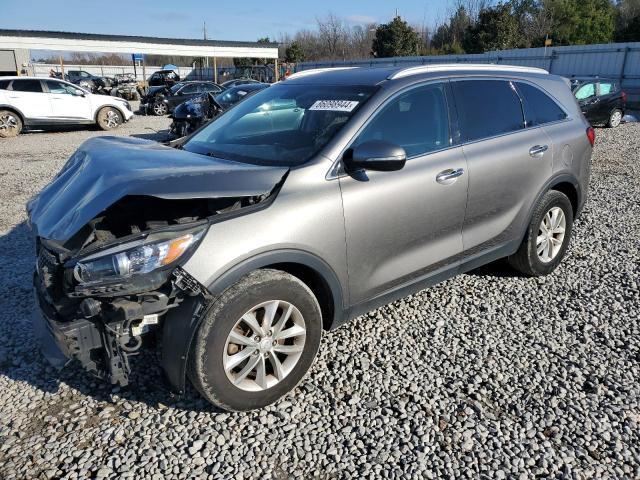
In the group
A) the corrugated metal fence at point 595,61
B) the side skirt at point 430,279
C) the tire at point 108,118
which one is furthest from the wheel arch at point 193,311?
the corrugated metal fence at point 595,61

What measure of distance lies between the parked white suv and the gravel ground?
12.7 m

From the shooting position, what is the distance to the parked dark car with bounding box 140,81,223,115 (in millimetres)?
21578

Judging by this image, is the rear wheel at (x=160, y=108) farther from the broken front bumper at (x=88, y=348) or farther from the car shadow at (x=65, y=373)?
the broken front bumper at (x=88, y=348)

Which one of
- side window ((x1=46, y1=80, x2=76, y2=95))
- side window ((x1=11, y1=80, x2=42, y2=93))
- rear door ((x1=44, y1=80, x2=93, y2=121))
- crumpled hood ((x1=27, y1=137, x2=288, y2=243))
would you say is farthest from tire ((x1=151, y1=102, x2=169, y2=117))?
crumpled hood ((x1=27, y1=137, x2=288, y2=243))

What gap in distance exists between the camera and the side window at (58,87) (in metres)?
15.0

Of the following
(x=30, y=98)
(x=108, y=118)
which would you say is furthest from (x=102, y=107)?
(x=30, y=98)

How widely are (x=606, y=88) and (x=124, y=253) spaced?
16618mm

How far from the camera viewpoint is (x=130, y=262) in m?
2.39

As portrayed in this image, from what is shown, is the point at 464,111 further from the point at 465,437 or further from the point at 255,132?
the point at 465,437

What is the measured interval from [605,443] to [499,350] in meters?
0.94

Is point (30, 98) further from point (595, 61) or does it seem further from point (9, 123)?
point (595, 61)

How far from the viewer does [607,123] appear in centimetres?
1547

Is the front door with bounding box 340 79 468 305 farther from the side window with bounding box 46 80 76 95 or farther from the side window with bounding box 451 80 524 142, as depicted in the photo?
the side window with bounding box 46 80 76 95

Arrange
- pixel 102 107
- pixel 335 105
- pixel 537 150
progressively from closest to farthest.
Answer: pixel 335 105, pixel 537 150, pixel 102 107
